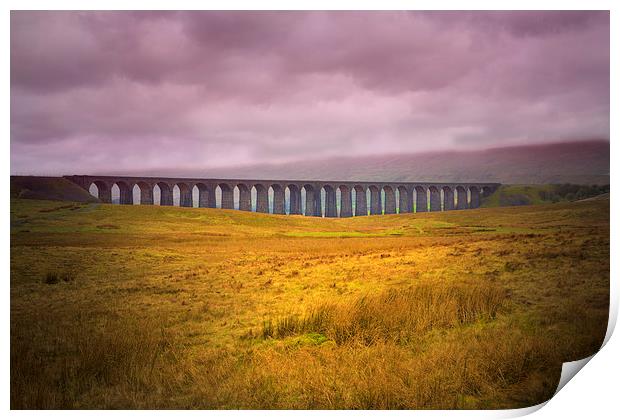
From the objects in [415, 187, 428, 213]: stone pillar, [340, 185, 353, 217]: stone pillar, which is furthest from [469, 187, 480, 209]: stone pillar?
[340, 185, 353, 217]: stone pillar

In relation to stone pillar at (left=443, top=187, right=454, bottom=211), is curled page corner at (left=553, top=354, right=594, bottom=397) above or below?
below

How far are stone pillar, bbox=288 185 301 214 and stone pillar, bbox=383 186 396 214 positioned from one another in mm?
1419

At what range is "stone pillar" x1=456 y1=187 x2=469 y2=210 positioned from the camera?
23.7 feet

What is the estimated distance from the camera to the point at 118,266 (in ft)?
20.6

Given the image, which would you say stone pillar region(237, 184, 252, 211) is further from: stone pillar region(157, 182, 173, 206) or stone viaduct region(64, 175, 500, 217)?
stone pillar region(157, 182, 173, 206)

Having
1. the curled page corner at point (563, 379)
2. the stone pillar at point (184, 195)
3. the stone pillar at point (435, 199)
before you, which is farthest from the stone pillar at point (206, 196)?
the curled page corner at point (563, 379)

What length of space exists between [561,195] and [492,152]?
3.82 ft

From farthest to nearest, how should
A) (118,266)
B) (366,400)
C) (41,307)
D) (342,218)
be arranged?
(342,218), (118,266), (41,307), (366,400)

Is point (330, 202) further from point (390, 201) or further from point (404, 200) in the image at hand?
point (404, 200)

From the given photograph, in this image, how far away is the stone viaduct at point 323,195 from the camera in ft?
22.7

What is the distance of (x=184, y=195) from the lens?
7.01 metres

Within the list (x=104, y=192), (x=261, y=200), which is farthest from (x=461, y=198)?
(x=104, y=192)

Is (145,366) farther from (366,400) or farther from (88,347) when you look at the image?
(366,400)
